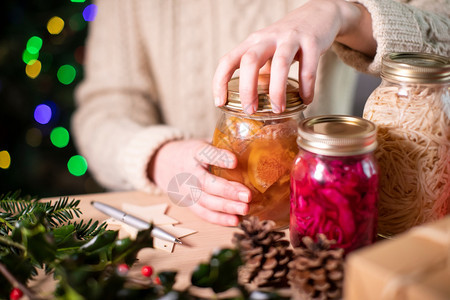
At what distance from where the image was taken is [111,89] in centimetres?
124

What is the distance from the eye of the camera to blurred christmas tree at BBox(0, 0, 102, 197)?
63.0 inches

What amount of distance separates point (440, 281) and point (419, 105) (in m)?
0.27

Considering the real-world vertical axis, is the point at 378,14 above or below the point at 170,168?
above

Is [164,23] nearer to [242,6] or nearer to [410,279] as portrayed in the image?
[242,6]

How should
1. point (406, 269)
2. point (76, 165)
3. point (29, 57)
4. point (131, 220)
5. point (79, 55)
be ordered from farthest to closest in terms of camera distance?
1. point (76, 165)
2. point (79, 55)
3. point (29, 57)
4. point (131, 220)
5. point (406, 269)

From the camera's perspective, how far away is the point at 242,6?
1126 millimetres

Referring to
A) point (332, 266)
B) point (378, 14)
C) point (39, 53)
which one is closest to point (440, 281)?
point (332, 266)

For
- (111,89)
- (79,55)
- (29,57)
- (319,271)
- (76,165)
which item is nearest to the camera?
(319,271)

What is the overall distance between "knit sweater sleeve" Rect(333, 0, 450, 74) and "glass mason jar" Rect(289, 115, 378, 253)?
0.23 metres

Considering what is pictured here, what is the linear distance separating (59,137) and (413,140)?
155 cm

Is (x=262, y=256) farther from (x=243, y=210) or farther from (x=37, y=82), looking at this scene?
(x=37, y=82)

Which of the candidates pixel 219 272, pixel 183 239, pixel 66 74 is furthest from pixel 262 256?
pixel 66 74

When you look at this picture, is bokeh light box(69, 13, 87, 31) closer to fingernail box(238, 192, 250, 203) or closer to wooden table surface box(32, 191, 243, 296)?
wooden table surface box(32, 191, 243, 296)

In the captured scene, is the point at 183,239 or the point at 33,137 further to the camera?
the point at 33,137
